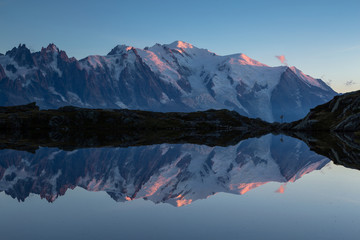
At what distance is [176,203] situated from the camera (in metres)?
29.8

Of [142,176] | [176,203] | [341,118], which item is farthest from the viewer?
[341,118]

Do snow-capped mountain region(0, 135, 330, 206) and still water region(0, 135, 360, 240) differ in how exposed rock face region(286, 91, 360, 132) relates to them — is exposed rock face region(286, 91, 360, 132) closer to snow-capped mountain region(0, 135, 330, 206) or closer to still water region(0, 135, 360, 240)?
snow-capped mountain region(0, 135, 330, 206)

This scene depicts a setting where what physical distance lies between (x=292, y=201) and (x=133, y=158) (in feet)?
134

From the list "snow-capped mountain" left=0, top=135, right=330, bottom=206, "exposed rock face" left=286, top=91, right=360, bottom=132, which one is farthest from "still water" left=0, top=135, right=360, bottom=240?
"exposed rock face" left=286, top=91, right=360, bottom=132

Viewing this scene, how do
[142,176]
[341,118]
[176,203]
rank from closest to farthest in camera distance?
[176,203] → [142,176] → [341,118]

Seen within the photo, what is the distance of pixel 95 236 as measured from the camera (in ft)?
69.6

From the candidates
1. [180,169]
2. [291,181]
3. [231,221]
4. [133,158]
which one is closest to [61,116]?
[133,158]

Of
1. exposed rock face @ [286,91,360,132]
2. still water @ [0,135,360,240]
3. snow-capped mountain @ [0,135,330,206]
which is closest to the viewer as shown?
still water @ [0,135,360,240]

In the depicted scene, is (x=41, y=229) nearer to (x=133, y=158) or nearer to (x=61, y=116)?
(x=133, y=158)

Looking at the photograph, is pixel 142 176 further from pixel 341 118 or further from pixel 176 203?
pixel 341 118

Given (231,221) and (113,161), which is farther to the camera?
(113,161)

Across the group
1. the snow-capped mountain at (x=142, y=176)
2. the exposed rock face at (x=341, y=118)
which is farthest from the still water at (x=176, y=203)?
the exposed rock face at (x=341, y=118)

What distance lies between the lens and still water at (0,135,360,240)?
2228 cm

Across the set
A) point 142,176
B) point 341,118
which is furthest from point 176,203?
point 341,118
